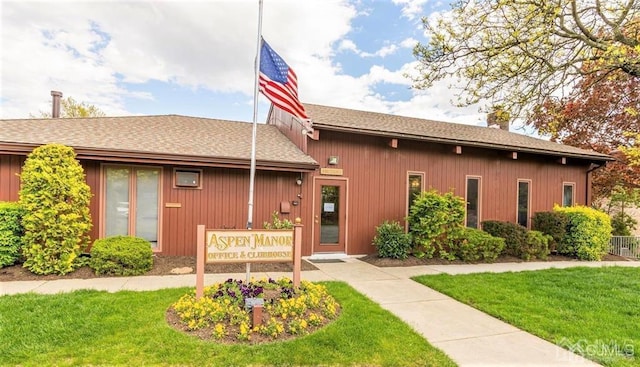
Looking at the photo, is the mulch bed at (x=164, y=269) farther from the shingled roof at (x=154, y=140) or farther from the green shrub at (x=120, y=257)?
the shingled roof at (x=154, y=140)

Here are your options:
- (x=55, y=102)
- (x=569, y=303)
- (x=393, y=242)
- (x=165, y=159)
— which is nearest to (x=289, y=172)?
(x=165, y=159)

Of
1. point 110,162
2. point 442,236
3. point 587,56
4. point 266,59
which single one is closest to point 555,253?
point 442,236

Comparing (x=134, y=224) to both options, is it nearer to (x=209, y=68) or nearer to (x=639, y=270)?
(x=209, y=68)

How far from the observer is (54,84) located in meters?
13.1

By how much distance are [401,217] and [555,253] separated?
4908 mm

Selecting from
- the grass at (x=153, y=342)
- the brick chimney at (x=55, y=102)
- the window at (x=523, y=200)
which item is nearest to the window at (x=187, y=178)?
the grass at (x=153, y=342)

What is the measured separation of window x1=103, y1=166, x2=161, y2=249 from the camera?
697 centimetres

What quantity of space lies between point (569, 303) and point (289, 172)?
5.97 meters

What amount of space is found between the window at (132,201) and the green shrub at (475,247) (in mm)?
7209

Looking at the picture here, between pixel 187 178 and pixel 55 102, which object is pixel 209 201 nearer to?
pixel 187 178

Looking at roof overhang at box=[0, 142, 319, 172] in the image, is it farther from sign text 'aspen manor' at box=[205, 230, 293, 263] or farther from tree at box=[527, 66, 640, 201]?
tree at box=[527, 66, 640, 201]

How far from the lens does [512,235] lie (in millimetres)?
8875

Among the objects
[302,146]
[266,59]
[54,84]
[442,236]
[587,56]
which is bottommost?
[442,236]

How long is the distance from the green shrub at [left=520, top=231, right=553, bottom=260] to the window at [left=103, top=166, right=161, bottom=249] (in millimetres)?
9200
